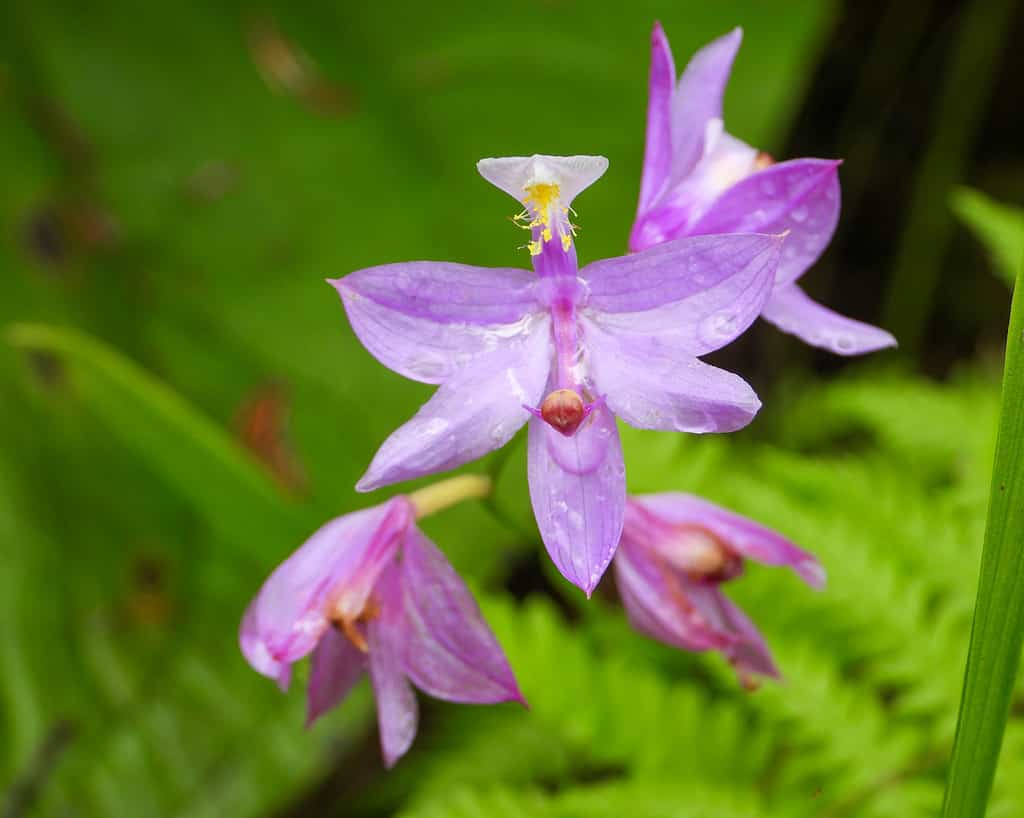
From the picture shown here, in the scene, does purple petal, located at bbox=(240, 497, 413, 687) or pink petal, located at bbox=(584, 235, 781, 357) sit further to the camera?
purple petal, located at bbox=(240, 497, 413, 687)

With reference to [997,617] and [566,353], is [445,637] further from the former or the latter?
[997,617]

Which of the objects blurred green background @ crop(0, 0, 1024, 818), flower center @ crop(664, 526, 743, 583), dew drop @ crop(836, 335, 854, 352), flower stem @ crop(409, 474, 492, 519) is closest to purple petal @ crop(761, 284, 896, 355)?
dew drop @ crop(836, 335, 854, 352)

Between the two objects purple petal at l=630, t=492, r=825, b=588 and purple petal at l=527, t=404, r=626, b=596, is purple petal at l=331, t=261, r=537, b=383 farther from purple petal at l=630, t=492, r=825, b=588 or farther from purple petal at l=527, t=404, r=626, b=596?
purple petal at l=630, t=492, r=825, b=588

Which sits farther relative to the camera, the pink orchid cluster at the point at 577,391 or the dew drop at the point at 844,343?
the dew drop at the point at 844,343

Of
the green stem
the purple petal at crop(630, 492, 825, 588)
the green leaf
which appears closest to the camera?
the green stem

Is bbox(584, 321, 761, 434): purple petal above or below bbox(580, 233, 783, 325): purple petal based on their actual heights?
below

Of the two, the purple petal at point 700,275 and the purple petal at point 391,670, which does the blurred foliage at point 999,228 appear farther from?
the purple petal at point 391,670

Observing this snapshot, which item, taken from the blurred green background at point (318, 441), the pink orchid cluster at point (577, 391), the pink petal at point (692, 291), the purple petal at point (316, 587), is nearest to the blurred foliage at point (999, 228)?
the blurred green background at point (318, 441)
